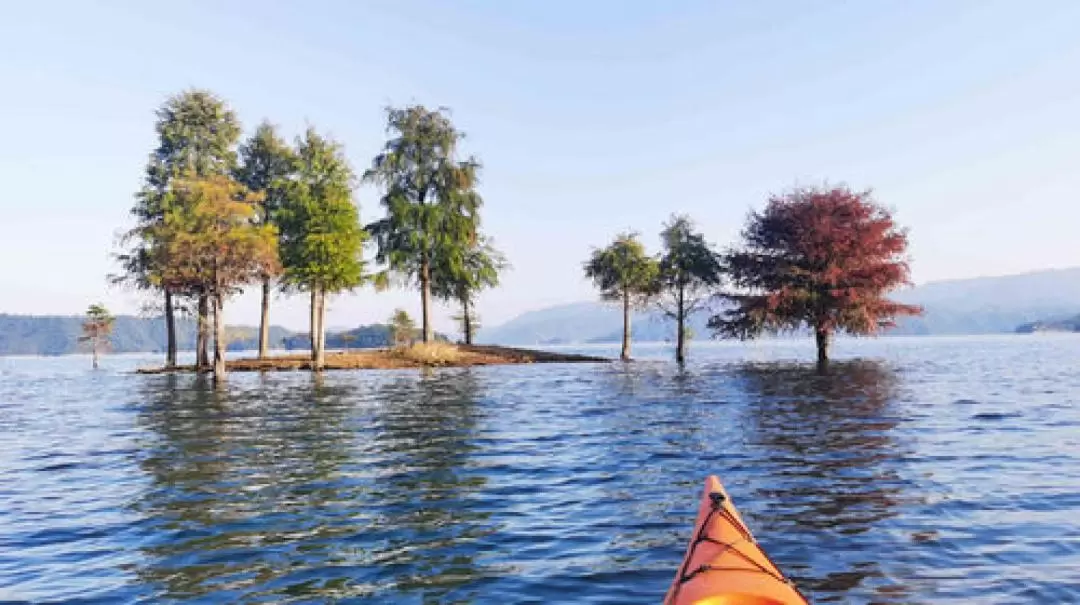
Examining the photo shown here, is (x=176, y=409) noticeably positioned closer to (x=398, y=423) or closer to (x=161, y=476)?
(x=398, y=423)

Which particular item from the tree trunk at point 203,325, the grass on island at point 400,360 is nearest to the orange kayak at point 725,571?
the tree trunk at point 203,325

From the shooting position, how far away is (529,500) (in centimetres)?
1139

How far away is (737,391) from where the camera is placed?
97.1ft

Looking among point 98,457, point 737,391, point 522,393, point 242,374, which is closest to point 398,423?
point 98,457

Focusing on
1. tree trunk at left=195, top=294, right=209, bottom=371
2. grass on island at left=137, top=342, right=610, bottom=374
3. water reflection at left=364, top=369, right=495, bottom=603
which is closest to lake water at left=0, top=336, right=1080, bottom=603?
water reflection at left=364, top=369, right=495, bottom=603

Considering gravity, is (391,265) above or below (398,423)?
above

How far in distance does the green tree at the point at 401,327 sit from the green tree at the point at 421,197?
1726 centimetres

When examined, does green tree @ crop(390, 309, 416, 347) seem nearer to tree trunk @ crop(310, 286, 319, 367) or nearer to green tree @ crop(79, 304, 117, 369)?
tree trunk @ crop(310, 286, 319, 367)

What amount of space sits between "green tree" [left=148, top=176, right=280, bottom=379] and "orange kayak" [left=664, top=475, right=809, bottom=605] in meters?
39.3

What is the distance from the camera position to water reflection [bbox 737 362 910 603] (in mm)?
7652

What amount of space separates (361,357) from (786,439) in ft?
141

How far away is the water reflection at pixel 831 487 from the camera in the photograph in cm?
765

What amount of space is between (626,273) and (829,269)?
19.2 metres

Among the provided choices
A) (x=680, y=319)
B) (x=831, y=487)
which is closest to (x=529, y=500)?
(x=831, y=487)
